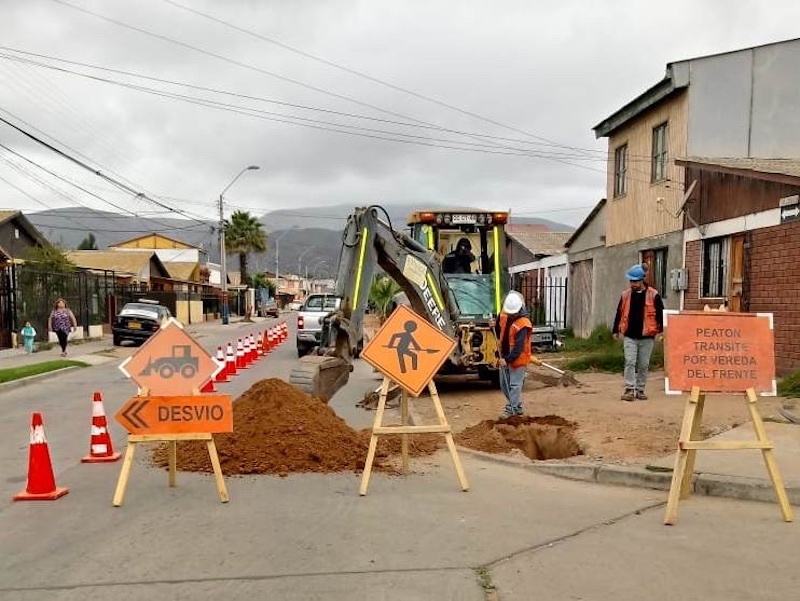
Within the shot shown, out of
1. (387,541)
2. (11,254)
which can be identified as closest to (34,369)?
(387,541)

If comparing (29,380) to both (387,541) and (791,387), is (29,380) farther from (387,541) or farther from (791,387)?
(791,387)

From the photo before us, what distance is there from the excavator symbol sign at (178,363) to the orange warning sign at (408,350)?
61.9 inches

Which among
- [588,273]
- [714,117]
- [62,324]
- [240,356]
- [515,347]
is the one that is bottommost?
[240,356]

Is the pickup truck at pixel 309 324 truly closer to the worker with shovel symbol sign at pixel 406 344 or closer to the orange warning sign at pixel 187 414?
A: the worker with shovel symbol sign at pixel 406 344

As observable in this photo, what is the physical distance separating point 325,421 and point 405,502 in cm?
202

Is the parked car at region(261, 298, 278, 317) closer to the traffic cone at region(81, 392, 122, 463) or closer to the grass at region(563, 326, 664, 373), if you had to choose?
the grass at region(563, 326, 664, 373)

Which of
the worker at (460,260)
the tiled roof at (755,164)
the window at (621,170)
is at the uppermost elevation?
the window at (621,170)

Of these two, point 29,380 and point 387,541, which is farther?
point 29,380

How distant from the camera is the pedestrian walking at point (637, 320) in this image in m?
10.4

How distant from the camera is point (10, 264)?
24438mm

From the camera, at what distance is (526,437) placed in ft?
28.6

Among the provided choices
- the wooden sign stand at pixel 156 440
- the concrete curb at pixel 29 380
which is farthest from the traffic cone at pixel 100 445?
the concrete curb at pixel 29 380

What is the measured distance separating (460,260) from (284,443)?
685cm

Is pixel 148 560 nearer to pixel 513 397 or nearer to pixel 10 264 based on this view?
pixel 513 397
